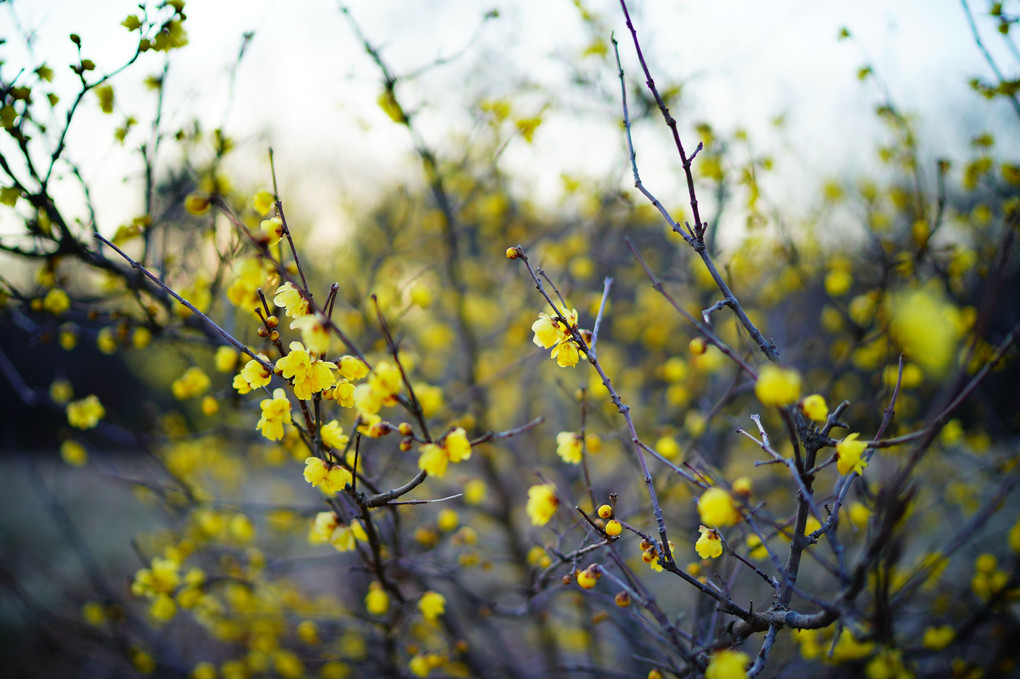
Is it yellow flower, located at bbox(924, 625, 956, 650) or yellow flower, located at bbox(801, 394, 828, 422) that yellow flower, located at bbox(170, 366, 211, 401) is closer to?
yellow flower, located at bbox(801, 394, 828, 422)

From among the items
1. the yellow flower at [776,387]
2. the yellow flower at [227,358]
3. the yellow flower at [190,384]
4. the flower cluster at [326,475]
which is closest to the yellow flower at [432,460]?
the flower cluster at [326,475]

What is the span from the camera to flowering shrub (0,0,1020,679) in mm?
1387

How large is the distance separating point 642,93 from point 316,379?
294 centimetres

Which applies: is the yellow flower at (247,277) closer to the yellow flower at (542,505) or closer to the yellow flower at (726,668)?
the yellow flower at (542,505)

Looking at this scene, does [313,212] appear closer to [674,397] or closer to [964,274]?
[674,397]

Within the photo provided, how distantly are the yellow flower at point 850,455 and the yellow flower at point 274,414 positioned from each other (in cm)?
156

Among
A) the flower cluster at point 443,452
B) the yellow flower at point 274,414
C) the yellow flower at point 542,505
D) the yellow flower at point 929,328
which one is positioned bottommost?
the yellow flower at point 542,505

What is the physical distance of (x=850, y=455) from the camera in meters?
1.24

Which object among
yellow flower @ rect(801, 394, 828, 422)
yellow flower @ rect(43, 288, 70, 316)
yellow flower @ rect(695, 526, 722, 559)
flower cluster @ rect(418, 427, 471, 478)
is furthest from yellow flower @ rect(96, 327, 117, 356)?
yellow flower @ rect(801, 394, 828, 422)

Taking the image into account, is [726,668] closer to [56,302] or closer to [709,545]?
[709,545]

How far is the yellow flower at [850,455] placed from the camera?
1233 mm

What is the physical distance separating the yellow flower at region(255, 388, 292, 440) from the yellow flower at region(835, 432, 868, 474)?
1.56 m

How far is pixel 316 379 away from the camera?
4.73 feet

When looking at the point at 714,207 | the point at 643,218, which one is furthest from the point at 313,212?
the point at 714,207
